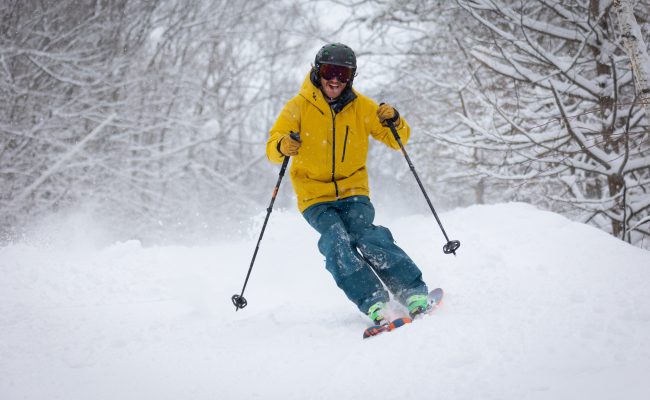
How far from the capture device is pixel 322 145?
3742mm

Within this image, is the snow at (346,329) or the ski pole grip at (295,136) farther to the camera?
the ski pole grip at (295,136)

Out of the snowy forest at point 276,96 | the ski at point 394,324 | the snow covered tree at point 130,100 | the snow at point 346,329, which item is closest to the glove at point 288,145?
the snow at point 346,329

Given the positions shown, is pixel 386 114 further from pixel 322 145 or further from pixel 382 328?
pixel 382 328

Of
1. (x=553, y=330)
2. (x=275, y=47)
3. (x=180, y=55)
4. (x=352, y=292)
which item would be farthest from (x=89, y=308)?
(x=275, y=47)

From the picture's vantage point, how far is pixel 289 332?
131 inches

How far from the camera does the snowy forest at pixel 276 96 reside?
4.87m

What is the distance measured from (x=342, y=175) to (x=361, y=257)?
68cm

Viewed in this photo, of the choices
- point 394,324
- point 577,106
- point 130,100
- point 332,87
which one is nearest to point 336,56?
point 332,87

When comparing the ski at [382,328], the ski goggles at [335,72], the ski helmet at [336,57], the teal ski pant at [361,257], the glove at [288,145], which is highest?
the ski helmet at [336,57]

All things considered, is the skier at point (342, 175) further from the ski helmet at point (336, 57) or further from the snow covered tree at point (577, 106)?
the snow covered tree at point (577, 106)

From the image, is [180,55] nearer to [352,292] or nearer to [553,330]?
[352,292]

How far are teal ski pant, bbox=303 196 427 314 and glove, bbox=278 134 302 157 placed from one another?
0.52 meters

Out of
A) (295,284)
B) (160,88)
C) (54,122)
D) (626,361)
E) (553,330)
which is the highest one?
(160,88)

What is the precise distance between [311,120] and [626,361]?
2546mm
